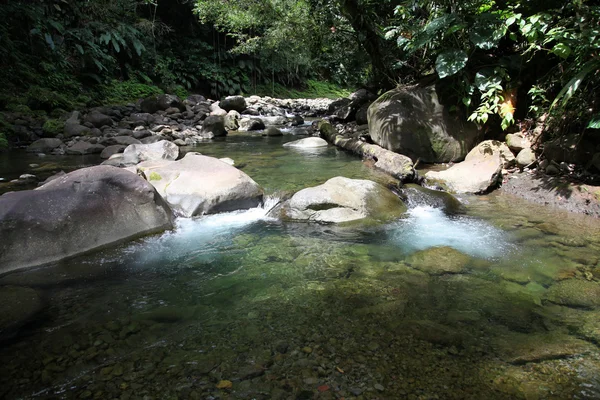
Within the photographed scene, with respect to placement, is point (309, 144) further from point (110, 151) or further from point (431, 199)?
point (431, 199)

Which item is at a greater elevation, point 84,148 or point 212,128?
point 212,128

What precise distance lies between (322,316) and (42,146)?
9.12m

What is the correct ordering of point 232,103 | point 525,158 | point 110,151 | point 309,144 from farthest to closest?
point 232,103 < point 309,144 < point 110,151 < point 525,158

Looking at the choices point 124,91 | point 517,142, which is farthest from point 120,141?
point 517,142

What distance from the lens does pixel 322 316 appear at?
8.80ft

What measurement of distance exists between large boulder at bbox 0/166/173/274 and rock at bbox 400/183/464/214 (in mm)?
3393

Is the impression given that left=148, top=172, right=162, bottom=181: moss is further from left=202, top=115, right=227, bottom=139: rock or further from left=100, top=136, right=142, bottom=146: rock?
left=202, top=115, right=227, bottom=139: rock

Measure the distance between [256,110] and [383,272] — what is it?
15480mm

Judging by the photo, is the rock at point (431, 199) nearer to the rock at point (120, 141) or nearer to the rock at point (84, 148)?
the rock at point (120, 141)

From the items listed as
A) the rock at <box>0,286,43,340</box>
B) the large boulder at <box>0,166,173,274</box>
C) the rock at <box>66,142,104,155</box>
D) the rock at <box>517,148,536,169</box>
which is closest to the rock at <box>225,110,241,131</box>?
the rock at <box>66,142,104,155</box>

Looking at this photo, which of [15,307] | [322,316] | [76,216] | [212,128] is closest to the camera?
[322,316]

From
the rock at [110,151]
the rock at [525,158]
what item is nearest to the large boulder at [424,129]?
the rock at [525,158]

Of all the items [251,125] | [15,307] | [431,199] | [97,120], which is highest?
[97,120]

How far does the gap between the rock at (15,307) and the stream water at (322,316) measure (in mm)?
86
